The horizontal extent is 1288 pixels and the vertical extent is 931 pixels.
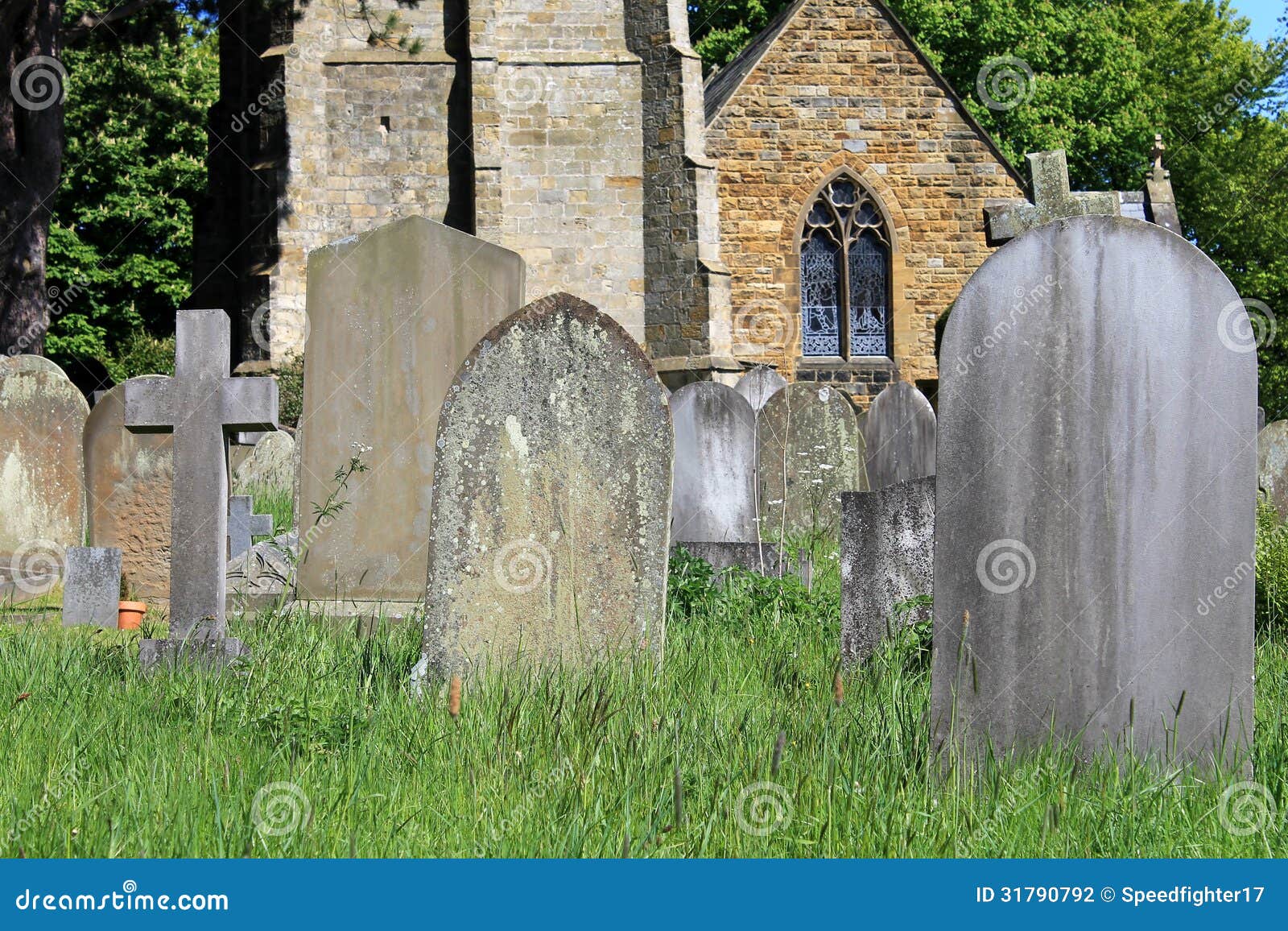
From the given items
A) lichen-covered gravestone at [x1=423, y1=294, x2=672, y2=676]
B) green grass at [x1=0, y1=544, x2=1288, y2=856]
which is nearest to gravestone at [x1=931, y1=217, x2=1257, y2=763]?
green grass at [x1=0, y1=544, x2=1288, y2=856]

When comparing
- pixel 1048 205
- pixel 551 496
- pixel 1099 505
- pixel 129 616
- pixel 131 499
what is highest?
pixel 1048 205

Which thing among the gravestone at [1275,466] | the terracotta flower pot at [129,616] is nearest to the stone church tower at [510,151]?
the gravestone at [1275,466]

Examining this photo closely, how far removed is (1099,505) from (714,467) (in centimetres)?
597

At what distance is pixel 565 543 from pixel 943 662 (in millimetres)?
1617

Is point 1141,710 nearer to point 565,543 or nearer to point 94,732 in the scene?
point 565,543

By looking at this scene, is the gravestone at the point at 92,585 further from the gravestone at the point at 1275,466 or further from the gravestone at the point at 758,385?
the gravestone at the point at 1275,466

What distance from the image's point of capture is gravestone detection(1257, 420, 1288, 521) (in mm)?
9859

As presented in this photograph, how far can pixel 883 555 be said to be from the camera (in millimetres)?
5953

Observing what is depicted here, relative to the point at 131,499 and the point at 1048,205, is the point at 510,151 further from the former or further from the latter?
the point at 1048,205

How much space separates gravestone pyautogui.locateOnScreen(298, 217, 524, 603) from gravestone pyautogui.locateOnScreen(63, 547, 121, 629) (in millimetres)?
1676

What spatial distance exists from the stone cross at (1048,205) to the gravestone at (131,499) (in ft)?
19.7

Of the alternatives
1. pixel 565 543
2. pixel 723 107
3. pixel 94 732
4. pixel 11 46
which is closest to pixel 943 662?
pixel 565 543

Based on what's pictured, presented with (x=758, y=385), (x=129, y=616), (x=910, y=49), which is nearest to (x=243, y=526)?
(x=129, y=616)

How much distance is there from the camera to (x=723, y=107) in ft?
72.0
